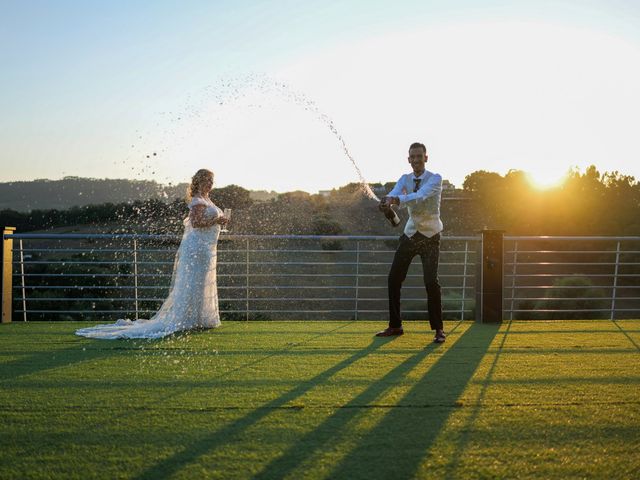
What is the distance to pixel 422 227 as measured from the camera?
236 inches

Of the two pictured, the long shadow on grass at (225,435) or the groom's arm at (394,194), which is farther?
the groom's arm at (394,194)

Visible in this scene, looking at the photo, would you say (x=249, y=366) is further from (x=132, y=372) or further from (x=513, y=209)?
(x=513, y=209)

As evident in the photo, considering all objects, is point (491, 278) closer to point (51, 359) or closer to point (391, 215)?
point (391, 215)

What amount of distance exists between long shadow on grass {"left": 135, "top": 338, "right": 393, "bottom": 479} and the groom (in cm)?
180

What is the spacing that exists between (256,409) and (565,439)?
5.09 ft

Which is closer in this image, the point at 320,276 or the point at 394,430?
the point at 394,430

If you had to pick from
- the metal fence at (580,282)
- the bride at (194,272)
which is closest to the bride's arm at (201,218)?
the bride at (194,272)

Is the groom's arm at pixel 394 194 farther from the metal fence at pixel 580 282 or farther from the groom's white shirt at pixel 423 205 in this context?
the metal fence at pixel 580 282

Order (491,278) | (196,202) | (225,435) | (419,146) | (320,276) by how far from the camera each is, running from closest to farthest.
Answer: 1. (225,435)
2. (419,146)
3. (196,202)
4. (491,278)
5. (320,276)

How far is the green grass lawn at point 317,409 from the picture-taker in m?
2.64

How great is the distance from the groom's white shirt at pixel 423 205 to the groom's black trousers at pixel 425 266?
7 centimetres

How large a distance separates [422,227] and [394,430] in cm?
309

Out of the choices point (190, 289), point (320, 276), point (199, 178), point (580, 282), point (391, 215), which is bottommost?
point (580, 282)

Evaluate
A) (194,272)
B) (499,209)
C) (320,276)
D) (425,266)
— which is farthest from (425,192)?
(499,209)
